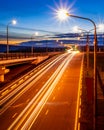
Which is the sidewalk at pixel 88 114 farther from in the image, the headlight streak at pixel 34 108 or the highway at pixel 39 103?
the headlight streak at pixel 34 108

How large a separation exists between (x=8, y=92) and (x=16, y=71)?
34332 millimetres

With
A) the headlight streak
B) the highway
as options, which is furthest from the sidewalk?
the headlight streak

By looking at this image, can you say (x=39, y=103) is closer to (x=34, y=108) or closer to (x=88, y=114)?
(x=34, y=108)

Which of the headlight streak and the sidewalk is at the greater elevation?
the headlight streak

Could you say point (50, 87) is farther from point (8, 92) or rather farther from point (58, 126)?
point (58, 126)

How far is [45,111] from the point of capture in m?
42.1

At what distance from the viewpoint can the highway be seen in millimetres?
35375

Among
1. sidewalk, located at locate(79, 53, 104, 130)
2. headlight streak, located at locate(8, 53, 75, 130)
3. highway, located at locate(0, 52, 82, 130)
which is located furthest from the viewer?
highway, located at locate(0, 52, 82, 130)

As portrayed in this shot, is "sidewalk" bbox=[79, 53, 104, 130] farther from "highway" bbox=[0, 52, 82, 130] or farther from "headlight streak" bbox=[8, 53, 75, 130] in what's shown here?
"headlight streak" bbox=[8, 53, 75, 130]

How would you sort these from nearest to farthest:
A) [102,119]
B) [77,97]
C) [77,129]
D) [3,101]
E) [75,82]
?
[77,129]
[102,119]
[3,101]
[77,97]
[75,82]

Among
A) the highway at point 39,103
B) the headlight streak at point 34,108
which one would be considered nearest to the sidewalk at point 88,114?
the highway at point 39,103

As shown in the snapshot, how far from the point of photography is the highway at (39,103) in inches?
1393

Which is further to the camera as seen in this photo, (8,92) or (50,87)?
(50,87)

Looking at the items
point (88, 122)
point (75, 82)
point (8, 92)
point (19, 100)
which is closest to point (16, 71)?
point (75, 82)
